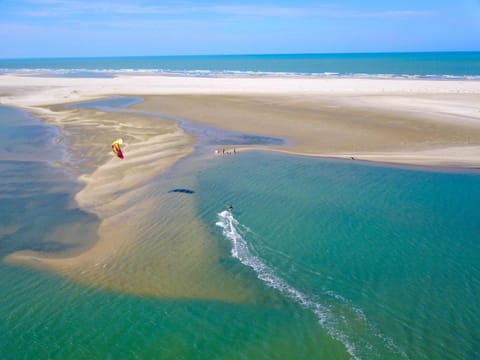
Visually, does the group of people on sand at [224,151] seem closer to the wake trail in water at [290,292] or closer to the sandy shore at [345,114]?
the sandy shore at [345,114]

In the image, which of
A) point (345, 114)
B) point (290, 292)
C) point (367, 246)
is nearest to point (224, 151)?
point (367, 246)

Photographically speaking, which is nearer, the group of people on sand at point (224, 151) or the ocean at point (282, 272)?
the ocean at point (282, 272)

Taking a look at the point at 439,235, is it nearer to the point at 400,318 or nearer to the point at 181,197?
the point at 400,318

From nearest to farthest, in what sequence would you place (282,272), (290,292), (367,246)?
(290,292)
(282,272)
(367,246)

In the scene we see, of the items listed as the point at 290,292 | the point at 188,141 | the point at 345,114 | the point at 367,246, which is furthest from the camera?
the point at 345,114

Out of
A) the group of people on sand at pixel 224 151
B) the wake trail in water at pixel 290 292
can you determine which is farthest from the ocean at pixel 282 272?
the group of people on sand at pixel 224 151

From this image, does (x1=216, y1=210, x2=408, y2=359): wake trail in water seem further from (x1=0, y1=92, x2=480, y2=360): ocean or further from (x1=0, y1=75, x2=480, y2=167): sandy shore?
(x1=0, y1=75, x2=480, y2=167): sandy shore

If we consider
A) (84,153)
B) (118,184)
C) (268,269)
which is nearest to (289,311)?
(268,269)

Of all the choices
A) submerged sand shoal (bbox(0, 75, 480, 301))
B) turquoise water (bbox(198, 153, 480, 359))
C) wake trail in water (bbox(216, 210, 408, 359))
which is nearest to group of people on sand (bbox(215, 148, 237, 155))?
submerged sand shoal (bbox(0, 75, 480, 301))

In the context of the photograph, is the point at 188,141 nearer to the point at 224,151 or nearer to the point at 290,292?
the point at 224,151
